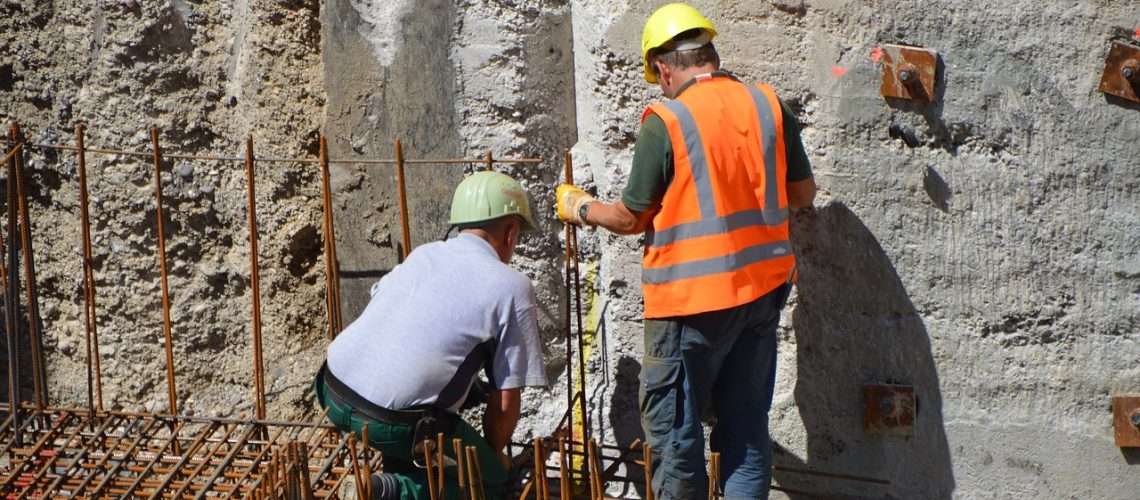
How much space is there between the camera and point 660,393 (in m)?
3.15

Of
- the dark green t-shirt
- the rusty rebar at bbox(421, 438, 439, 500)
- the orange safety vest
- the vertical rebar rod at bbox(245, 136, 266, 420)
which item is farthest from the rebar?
the vertical rebar rod at bbox(245, 136, 266, 420)

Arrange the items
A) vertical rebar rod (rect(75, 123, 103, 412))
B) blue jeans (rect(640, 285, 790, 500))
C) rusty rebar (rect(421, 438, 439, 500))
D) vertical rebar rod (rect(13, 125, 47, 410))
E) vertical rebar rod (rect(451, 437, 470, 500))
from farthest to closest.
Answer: vertical rebar rod (rect(13, 125, 47, 410)), vertical rebar rod (rect(75, 123, 103, 412)), blue jeans (rect(640, 285, 790, 500)), rusty rebar (rect(421, 438, 439, 500)), vertical rebar rod (rect(451, 437, 470, 500))

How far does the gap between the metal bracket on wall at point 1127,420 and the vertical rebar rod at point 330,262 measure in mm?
2582

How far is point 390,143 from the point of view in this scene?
3.91 meters

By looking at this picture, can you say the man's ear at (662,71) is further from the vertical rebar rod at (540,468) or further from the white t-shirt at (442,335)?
the vertical rebar rod at (540,468)

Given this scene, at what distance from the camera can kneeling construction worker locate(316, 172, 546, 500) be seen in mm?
3023

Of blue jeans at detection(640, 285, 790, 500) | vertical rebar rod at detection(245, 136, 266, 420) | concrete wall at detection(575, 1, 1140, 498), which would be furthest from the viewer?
vertical rebar rod at detection(245, 136, 266, 420)

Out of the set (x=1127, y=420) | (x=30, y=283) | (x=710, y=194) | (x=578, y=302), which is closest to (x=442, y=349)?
(x=578, y=302)

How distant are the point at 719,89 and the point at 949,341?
1.17 m

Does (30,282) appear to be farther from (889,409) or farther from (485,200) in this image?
(889,409)

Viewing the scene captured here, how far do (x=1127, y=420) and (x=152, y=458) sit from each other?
3139 millimetres

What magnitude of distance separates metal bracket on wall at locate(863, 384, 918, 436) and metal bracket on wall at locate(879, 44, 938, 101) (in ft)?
3.03

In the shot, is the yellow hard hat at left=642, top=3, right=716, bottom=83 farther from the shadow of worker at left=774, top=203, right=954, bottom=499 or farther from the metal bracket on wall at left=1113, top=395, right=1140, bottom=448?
the metal bracket on wall at left=1113, top=395, right=1140, bottom=448

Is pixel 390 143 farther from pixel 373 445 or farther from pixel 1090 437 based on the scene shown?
pixel 1090 437
